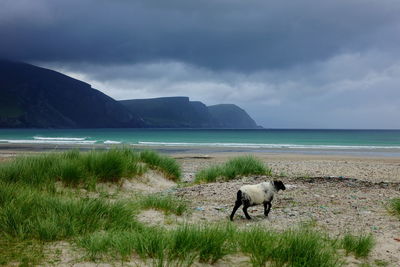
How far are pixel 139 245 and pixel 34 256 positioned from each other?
1246 mm

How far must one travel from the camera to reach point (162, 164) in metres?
14.5

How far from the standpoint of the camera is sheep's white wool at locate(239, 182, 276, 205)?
7274 mm

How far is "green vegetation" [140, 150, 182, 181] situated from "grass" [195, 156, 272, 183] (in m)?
1.02

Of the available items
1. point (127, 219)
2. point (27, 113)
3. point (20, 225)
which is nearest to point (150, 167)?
point (127, 219)

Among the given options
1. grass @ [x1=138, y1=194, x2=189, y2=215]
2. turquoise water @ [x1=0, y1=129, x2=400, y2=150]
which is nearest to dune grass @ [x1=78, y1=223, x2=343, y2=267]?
grass @ [x1=138, y1=194, x2=189, y2=215]

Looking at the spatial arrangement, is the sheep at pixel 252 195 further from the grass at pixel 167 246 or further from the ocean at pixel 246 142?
the ocean at pixel 246 142

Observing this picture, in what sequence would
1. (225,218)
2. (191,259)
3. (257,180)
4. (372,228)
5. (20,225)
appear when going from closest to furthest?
1. (191,259)
2. (20,225)
3. (372,228)
4. (225,218)
5. (257,180)

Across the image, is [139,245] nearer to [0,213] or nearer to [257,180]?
[0,213]

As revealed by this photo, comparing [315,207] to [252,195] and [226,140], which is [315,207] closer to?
[252,195]

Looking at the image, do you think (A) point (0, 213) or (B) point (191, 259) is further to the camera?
(A) point (0, 213)

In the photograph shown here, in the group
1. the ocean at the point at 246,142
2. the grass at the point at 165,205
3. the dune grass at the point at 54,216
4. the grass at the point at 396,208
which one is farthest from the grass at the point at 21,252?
the ocean at the point at 246,142

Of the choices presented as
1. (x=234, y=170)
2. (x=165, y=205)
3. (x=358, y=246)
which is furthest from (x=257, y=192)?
(x=234, y=170)

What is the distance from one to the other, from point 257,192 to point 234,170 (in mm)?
6591

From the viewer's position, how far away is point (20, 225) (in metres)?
5.20
